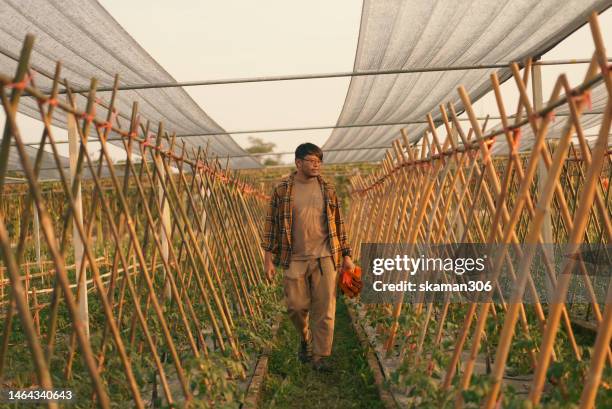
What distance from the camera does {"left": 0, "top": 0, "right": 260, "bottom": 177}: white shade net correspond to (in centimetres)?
330

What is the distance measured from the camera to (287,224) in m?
4.40

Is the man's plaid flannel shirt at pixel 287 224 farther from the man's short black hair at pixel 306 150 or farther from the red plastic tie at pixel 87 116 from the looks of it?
the red plastic tie at pixel 87 116

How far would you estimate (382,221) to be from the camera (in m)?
6.28

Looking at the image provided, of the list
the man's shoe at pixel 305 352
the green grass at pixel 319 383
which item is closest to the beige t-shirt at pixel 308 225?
the man's shoe at pixel 305 352

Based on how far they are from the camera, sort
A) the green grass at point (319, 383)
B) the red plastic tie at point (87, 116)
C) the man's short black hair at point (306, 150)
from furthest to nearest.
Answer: the man's short black hair at point (306, 150) < the green grass at point (319, 383) < the red plastic tie at point (87, 116)

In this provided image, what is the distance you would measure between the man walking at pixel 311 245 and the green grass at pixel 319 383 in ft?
0.52

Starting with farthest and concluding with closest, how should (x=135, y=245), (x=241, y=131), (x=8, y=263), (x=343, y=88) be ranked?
(x=241, y=131)
(x=343, y=88)
(x=135, y=245)
(x=8, y=263)

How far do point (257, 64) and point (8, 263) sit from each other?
3.21m

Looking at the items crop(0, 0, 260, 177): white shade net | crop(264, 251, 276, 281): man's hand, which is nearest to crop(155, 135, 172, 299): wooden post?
crop(0, 0, 260, 177): white shade net

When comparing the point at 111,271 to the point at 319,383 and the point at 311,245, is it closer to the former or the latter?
the point at 311,245

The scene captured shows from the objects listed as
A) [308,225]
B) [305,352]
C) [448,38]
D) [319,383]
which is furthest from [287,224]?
[448,38]

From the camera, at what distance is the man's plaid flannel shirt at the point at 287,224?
4402 millimetres

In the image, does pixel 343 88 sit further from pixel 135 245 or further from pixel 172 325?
pixel 135 245

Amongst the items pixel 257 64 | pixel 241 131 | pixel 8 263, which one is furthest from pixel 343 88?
pixel 8 263
